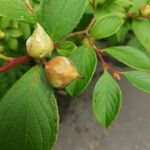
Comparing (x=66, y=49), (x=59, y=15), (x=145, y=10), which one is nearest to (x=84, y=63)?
(x=66, y=49)

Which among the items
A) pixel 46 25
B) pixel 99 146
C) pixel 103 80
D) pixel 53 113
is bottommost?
pixel 99 146

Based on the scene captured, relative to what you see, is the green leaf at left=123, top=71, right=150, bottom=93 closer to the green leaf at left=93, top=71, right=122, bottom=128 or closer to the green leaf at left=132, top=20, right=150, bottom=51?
the green leaf at left=93, top=71, right=122, bottom=128

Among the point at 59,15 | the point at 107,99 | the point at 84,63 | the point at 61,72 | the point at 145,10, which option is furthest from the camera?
the point at 145,10

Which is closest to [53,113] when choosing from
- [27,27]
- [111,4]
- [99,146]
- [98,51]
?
[98,51]

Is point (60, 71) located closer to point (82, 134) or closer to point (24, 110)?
point (24, 110)

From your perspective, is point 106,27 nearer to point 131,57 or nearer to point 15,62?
point 131,57

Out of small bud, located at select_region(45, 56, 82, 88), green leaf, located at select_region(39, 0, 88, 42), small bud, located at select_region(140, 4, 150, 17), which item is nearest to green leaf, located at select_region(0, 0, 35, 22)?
green leaf, located at select_region(39, 0, 88, 42)

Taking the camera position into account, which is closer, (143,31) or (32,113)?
(32,113)
